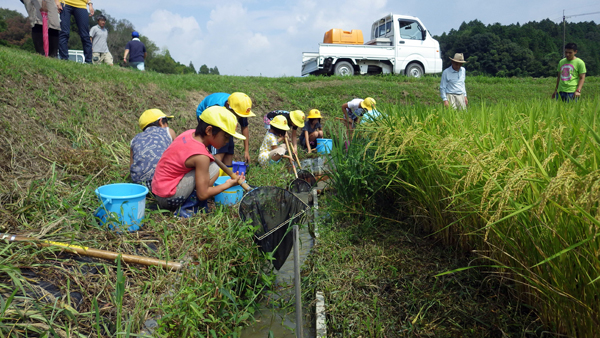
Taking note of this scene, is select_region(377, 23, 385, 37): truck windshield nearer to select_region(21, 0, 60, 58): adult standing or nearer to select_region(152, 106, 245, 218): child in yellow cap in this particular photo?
select_region(21, 0, 60, 58): adult standing

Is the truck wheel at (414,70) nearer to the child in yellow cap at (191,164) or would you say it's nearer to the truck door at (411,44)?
the truck door at (411,44)

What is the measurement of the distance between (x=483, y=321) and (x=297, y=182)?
2991 millimetres

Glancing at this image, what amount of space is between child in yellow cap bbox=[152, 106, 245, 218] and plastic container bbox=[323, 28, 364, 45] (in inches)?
566

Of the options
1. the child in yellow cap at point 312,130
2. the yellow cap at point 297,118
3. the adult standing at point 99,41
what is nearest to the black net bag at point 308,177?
the yellow cap at point 297,118

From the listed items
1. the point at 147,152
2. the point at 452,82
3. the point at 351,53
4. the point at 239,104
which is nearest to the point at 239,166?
Result: the point at 239,104

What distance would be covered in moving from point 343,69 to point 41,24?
1030 cm

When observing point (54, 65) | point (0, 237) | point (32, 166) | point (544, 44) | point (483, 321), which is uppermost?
point (544, 44)

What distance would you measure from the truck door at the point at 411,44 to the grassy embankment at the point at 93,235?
1131 centimetres

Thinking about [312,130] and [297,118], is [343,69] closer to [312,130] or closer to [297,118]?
[312,130]

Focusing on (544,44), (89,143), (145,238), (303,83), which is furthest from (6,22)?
(544,44)

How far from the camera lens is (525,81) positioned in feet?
52.5

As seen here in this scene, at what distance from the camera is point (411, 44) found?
49.8ft

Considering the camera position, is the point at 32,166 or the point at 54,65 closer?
the point at 32,166

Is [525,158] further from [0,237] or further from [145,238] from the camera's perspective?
[0,237]
